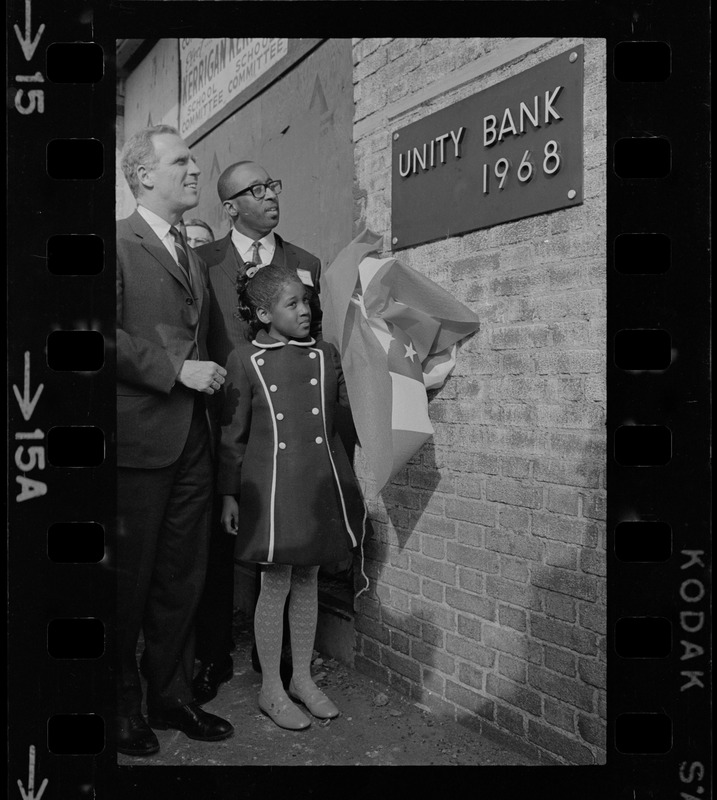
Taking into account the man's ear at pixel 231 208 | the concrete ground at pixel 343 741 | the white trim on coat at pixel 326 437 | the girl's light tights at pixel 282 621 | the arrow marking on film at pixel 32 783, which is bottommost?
the concrete ground at pixel 343 741

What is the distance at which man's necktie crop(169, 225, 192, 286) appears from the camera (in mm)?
2881

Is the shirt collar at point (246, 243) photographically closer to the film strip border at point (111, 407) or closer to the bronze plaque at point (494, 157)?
the bronze plaque at point (494, 157)

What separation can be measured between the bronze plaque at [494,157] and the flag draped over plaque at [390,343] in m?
0.21

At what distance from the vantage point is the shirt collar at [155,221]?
112 inches

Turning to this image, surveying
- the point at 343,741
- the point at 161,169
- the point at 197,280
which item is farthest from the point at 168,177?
the point at 343,741

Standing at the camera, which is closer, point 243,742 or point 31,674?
point 31,674

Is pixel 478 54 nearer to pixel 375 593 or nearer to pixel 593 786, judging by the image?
pixel 375 593

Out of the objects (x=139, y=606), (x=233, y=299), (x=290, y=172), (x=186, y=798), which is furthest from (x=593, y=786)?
(x=290, y=172)

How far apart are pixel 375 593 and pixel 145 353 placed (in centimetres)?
143

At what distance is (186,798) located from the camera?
2.43 meters

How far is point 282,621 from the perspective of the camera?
120 inches

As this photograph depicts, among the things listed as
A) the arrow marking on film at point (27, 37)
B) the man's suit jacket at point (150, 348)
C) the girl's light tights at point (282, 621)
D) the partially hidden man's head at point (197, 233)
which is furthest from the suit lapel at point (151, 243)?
the partially hidden man's head at point (197, 233)

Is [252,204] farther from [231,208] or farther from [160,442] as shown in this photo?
[160,442]

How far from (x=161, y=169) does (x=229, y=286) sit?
0.54 metres
